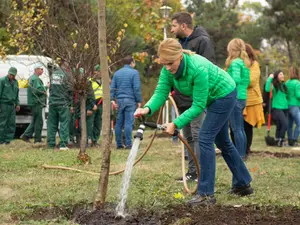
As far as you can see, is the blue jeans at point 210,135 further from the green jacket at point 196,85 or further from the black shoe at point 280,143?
the black shoe at point 280,143

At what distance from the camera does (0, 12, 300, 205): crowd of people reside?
718cm

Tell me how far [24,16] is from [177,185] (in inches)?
332

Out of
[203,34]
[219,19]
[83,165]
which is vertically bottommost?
[83,165]

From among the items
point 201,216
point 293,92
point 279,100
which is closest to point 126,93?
point 279,100

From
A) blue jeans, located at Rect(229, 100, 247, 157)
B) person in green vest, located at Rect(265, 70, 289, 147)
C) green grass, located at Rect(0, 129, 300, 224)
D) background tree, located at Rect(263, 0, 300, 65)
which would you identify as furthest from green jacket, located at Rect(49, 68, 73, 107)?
background tree, located at Rect(263, 0, 300, 65)

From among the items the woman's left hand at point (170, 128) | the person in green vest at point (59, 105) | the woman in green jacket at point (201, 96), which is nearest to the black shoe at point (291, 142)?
the person in green vest at point (59, 105)

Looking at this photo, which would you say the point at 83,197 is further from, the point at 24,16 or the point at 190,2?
the point at 190,2

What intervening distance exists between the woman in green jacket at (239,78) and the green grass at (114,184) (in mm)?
546

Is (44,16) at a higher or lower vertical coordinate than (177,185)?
higher

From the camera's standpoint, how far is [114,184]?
9078mm

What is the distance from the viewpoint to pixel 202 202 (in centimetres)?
746

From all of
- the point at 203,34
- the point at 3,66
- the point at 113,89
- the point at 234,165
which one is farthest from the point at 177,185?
the point at 3,66

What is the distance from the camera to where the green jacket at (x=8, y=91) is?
1695 centimetres

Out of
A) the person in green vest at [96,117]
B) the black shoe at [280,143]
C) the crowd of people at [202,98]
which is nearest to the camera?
the crowd of people at [202,98]
